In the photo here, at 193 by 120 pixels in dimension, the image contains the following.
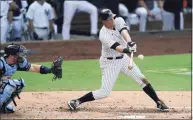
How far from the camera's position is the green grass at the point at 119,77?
1107cm

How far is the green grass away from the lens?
1107 cm

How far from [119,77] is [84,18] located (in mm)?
5241

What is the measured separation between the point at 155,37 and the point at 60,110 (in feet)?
25.7

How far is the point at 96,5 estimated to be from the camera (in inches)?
657

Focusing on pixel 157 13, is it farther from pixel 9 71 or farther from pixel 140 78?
pixel 9 71

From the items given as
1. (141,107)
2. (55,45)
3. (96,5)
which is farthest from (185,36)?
(141,107)

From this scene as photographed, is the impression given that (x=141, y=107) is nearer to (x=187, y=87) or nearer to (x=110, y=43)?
(x=110, y=43)

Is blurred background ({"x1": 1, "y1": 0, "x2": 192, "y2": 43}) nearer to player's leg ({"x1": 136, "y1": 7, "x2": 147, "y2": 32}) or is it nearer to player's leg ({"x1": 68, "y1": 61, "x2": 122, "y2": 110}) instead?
player's leg ({"x1": 136, "y1": 7, "x2": 147, "y2": 32})

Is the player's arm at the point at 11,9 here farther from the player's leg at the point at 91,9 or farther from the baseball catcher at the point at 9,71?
the baseball catcher at the point at 9,71

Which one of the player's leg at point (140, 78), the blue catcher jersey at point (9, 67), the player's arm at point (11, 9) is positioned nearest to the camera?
the blue catcher jersey at point (9, 67)

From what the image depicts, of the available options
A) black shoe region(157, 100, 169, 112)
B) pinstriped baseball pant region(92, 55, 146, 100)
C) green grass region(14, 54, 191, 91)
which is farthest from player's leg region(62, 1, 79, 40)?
black shoe region(157, 100, 169, 112)

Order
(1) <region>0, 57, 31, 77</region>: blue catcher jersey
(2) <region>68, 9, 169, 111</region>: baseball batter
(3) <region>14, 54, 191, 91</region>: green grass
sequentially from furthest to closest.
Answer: (3) <region>14, 54, 191, 91</region>: green grass → (2) <region>68, 9, 169, 111</region>: baseball batter → (1) <region>0, 57, 31, 77</region>: blue catcher jersey

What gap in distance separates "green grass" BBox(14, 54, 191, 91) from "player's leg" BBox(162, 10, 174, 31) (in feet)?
6.97

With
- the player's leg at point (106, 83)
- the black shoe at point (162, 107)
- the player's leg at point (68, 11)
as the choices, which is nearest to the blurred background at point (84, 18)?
the player's leg at point (68, 11)
